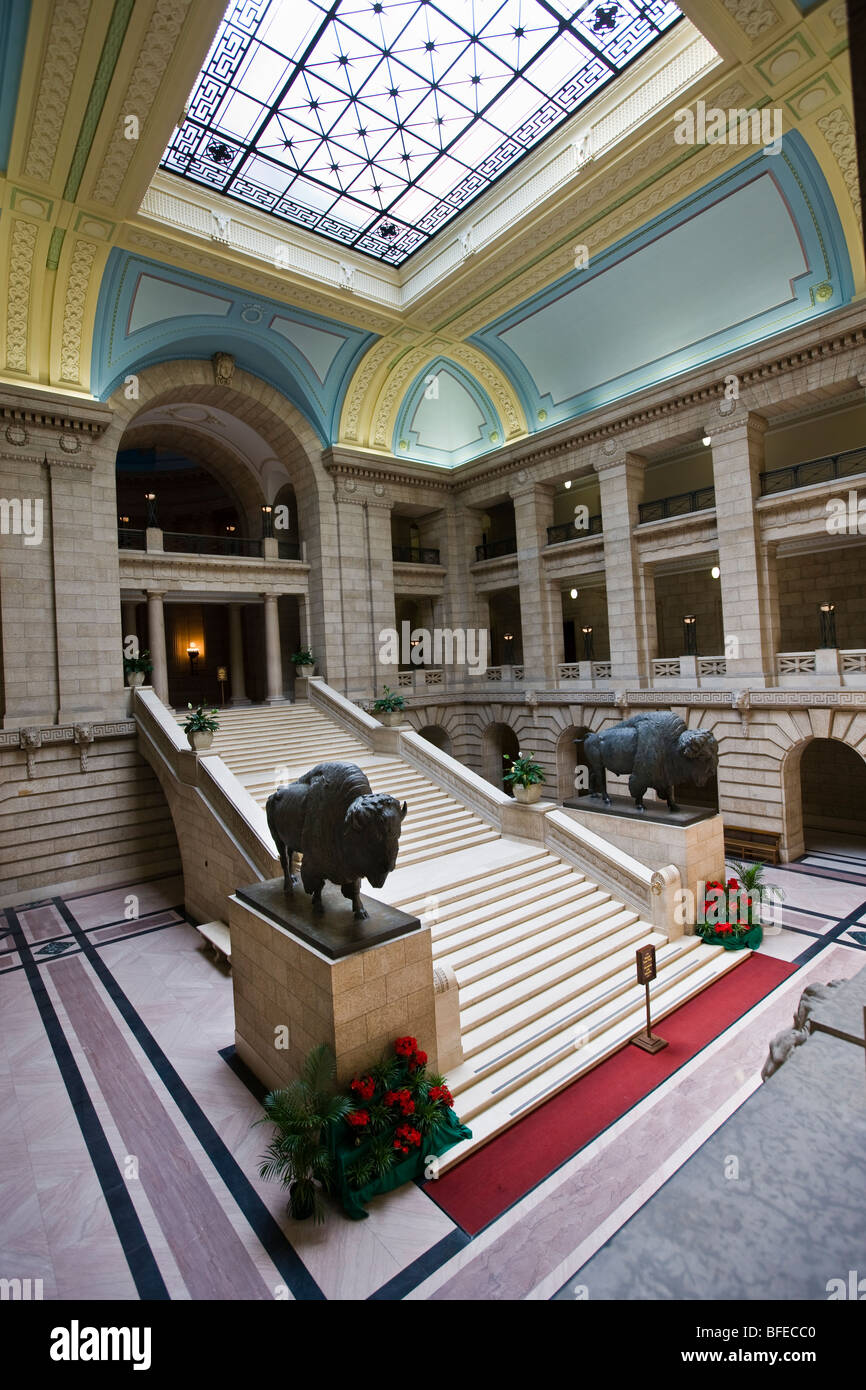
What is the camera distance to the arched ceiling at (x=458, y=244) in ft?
Result: 35.8

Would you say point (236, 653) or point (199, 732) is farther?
point (236, 653)

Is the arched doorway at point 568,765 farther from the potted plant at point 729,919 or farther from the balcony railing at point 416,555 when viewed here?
the potted plant at point 729,919

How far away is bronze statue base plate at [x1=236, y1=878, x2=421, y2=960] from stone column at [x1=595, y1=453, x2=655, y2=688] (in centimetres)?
1271

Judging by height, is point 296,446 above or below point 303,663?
above

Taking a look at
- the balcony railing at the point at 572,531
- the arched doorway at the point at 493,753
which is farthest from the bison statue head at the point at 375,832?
the arched doorway at the point at 493,753

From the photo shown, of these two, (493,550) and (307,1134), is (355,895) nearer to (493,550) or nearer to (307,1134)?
(307,1134)

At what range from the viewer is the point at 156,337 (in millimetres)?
17062

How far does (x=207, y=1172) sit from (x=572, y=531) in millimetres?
19026

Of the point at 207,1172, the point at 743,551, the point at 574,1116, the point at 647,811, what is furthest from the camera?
the point at 743,551

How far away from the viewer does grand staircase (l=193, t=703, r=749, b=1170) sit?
746 cm

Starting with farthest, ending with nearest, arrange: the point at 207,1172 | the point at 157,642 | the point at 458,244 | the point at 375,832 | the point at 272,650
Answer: the point at 272,650
the point at 157,642
the point at 458,244
the point at 375,832
the point at 207,1172

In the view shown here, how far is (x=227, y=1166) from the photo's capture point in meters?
6.38

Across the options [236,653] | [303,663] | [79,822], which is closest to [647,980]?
[79,822]
